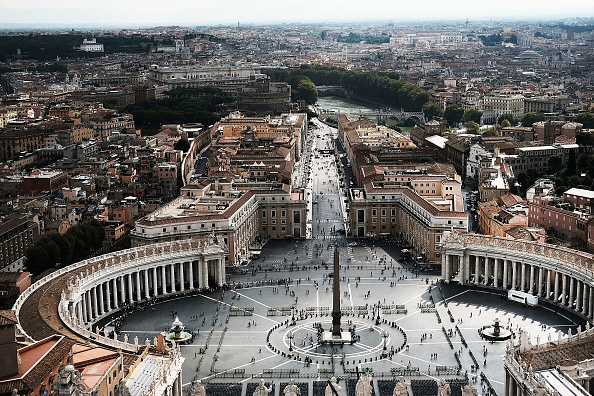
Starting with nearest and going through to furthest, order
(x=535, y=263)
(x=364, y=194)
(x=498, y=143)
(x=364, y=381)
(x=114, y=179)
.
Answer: (x=364, y=381) → (x=535, y=263) → (x=364, y=194) → (x=114, y=179) → (x=498, y=143)

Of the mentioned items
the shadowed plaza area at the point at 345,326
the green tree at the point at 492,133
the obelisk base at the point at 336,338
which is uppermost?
the green tree at the point at 492,133

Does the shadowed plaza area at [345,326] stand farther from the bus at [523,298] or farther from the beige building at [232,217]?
the beige building at [232,217]

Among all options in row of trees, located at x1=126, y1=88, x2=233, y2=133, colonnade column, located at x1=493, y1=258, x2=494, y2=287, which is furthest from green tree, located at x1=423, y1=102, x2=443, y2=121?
colonnade column, located at x1=493, y1=258, x2=494, y2=287

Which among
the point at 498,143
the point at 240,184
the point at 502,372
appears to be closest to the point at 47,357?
the point at 502,372

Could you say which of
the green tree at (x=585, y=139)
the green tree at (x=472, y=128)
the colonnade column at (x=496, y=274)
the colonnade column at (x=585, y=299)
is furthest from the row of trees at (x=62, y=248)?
the green tree at (x=472, y=128)

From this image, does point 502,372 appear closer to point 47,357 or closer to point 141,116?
point 47,357
